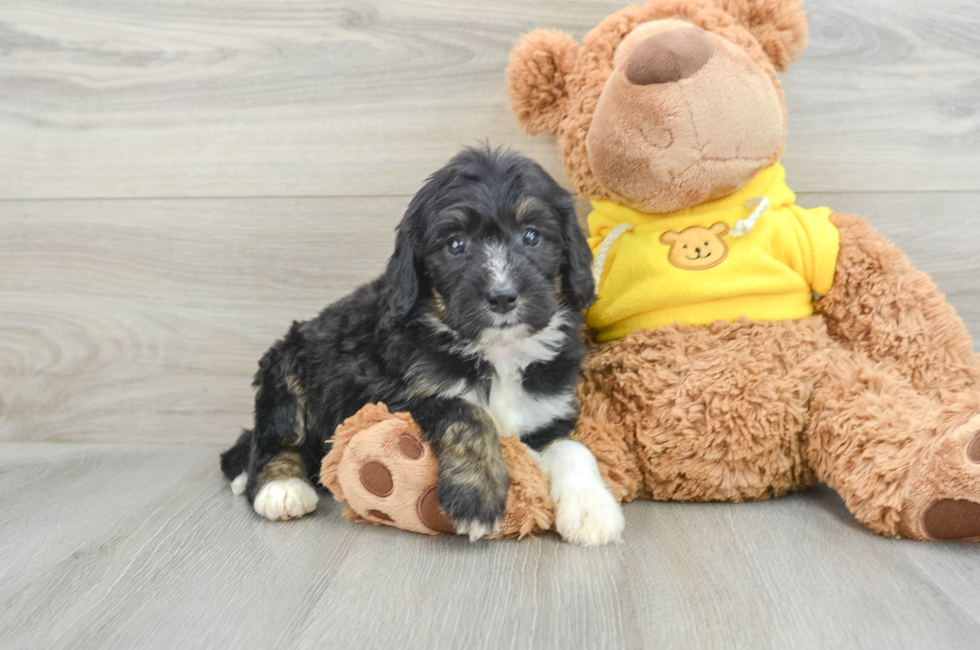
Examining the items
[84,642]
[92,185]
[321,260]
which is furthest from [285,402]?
[92,185]

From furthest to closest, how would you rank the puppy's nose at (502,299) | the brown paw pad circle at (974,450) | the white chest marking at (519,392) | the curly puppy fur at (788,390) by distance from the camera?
the white chest marking at (519,392)
the curly puppy fur at (788,390)
the puppy's nose at (502,299)
the brown paw pad circle at (974,450)

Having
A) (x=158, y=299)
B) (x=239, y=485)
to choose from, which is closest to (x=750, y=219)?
(x=239, y=485)

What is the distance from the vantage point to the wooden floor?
1720mm

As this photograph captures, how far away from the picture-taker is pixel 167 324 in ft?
8.80

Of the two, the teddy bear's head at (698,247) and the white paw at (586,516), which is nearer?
the white paw at (586,516)

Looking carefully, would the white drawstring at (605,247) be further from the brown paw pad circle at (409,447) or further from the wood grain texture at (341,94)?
the brown paw pad circle at (409,447)

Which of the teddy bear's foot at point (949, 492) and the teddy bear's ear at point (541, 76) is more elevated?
the teddy bear's ear at point (541, 76)

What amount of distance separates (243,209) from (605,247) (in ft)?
4.62

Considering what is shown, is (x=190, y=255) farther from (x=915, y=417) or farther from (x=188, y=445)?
(x=915, y=417)

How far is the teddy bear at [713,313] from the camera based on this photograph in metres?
1.65

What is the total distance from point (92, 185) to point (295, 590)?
196 centimetres

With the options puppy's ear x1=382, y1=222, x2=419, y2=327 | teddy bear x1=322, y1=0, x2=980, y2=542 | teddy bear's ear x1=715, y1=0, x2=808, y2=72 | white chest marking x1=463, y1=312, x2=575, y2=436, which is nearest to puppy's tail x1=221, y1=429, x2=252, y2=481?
teddy bear x1=322, y1=0, x2=980, y2=542

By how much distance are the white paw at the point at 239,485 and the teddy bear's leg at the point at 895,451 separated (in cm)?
166

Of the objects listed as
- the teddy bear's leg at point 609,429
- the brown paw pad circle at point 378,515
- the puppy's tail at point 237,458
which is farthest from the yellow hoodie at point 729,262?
the puppy's tail at point 237,458
